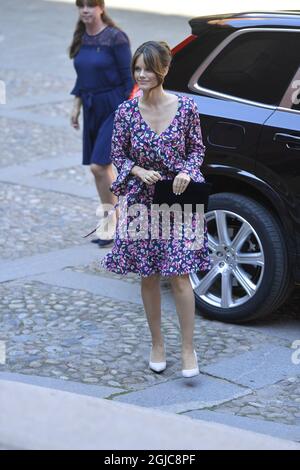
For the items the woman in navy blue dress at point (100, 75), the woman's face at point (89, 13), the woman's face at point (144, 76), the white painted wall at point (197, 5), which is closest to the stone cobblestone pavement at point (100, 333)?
the woman in navy blue dress at point (100, 75)

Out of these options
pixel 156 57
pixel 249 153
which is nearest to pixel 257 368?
pixel 249 153

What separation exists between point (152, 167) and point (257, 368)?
1.22 m

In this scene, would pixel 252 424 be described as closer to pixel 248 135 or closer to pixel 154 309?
pixel 154 309

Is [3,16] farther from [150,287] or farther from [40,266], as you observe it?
[150,287]

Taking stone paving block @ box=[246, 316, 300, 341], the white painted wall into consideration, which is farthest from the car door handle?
the white painted wall

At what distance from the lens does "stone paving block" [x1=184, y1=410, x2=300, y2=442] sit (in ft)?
16.1

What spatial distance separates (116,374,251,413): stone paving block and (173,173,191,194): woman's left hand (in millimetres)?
995

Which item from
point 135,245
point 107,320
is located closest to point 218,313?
point 107,320

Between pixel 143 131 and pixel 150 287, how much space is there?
81 centimetres

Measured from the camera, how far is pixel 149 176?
538 centimetres

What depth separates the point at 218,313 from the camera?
20.9ft

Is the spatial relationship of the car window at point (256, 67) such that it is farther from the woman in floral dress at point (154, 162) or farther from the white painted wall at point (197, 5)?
the white painted wall at point (197, 5)

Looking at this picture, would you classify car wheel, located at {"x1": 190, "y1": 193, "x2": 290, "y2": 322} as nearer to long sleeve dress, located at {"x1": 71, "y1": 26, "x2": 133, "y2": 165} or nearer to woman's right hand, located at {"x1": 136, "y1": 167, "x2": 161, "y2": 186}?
woman's right hand, located at {"x1": 136, "y1": 167, "x2": 161, "y2": 186}

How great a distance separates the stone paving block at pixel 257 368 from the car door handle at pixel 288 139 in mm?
1134
